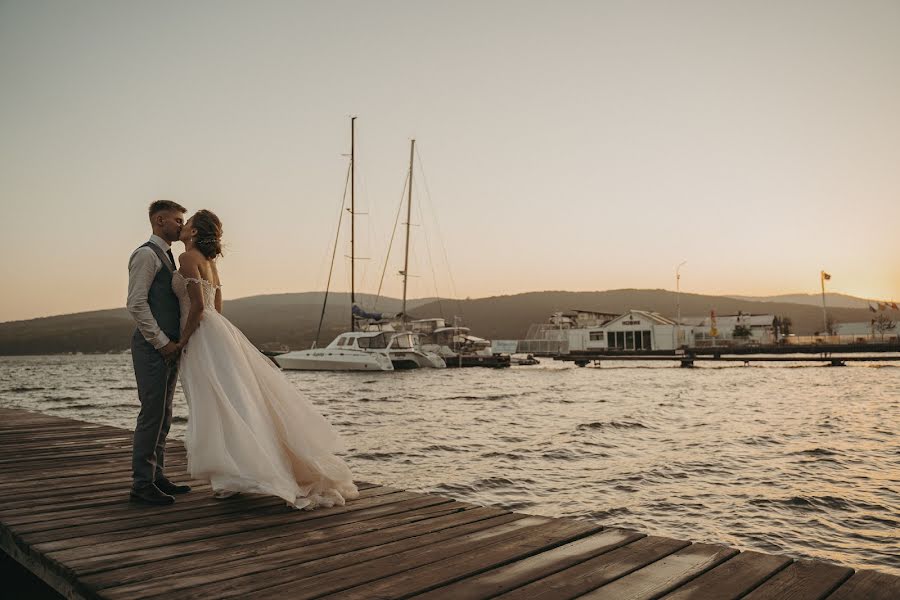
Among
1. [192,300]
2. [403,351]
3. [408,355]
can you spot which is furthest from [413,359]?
[192,300]

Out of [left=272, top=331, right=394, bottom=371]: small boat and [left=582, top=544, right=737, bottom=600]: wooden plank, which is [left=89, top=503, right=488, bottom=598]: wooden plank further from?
[left=272, top=331, right=394, bottom=371]: small boat

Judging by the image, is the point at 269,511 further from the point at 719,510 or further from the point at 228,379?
the point at 719,510

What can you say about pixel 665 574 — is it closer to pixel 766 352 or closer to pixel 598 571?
pixel 598 571

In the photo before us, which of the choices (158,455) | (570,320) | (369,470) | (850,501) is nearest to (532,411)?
(369,470)

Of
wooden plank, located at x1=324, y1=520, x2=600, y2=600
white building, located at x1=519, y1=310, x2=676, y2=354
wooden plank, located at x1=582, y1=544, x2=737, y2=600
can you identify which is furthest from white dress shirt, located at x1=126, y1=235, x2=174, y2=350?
white building, located at x1=519, y1=310, x2=676, y2=354

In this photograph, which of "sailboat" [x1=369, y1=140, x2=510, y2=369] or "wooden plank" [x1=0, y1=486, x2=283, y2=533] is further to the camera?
"sailboat" [x1=369, y1=140, x2=510, y2=369]

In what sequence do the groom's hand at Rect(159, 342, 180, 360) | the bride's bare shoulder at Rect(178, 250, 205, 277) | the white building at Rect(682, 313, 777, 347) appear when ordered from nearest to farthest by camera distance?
1. the groom's hand at Rect(159, 342, 180, 360)
2. the bride's bare shoulder at Rect(178, 250, 205, 277)
3. the white building at Rect(682, 313, 777, 347)

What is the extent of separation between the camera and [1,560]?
511 centimetres

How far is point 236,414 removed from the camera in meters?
4.65

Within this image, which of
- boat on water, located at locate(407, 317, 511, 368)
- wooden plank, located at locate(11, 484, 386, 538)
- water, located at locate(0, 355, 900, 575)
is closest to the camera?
wooden plank, located at locate(11, 484, 386, 538)

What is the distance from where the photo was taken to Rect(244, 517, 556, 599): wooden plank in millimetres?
2979

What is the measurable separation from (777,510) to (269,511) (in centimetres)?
712

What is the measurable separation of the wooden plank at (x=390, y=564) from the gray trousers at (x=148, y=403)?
2.30m

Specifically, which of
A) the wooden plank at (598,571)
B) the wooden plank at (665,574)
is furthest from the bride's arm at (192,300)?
the wooden plank at (665,574)
